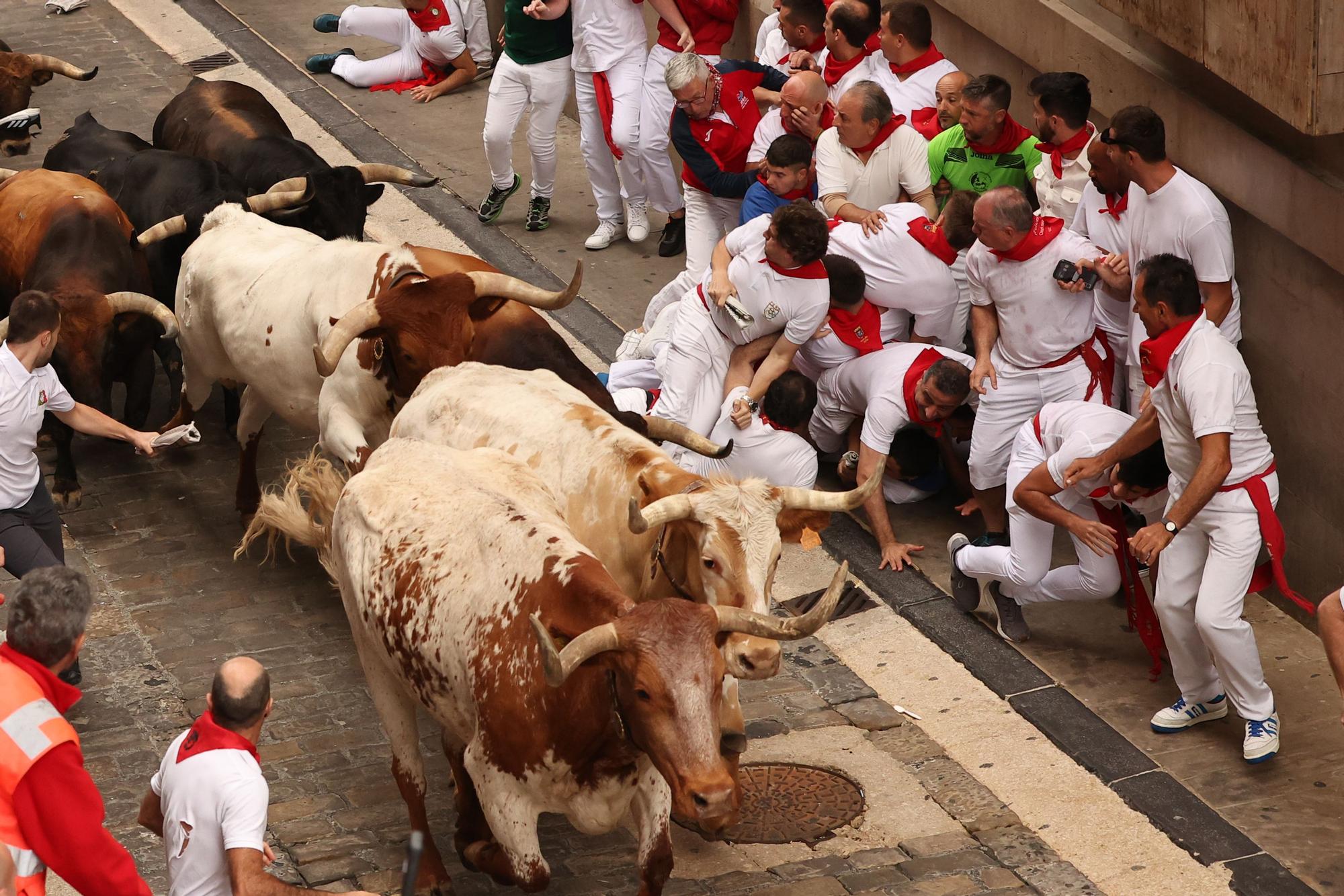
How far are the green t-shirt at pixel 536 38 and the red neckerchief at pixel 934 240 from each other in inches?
172

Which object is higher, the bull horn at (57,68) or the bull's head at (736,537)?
the bull's head at (736,537)

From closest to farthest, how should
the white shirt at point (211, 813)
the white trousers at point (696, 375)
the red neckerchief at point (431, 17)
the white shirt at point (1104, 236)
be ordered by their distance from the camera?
the white shirt at point (211, 813)
the white shirt at point (1104, 236)
the white trousers at point (696, 375)
the red neckerchief at point (431, 17)

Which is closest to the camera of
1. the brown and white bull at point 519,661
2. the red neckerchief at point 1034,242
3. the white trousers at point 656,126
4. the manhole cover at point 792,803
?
the brown and white bull at point 519,661

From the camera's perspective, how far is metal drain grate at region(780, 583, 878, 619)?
8.73m

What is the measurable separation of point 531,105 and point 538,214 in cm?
80

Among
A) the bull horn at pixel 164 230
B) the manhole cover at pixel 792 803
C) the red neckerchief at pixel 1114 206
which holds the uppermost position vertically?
the red neckerchief at pixel 1114 206

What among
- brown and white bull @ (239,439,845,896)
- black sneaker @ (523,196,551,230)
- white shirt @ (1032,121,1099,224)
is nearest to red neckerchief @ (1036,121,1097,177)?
white shirt @ (1032,121,1099,224)

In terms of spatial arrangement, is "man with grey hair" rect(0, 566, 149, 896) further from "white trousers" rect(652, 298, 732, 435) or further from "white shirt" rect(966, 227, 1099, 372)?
"white shirt" rect(966, 227, 1099, 372)

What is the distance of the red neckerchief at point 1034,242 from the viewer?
8703 millimetres

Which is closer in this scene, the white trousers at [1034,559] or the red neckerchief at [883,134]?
the white trousers at [1034,559]

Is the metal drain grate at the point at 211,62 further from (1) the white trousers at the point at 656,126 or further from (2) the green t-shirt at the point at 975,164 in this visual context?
(2) the green t-shirt at the point at 975,164

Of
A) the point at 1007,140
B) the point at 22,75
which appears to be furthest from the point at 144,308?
the point at 22,75

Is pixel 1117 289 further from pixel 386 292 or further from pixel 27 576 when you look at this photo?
pixel 27 576

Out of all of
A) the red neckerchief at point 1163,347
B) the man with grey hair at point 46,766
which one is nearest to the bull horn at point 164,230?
the man with grey hair at point 46,766
